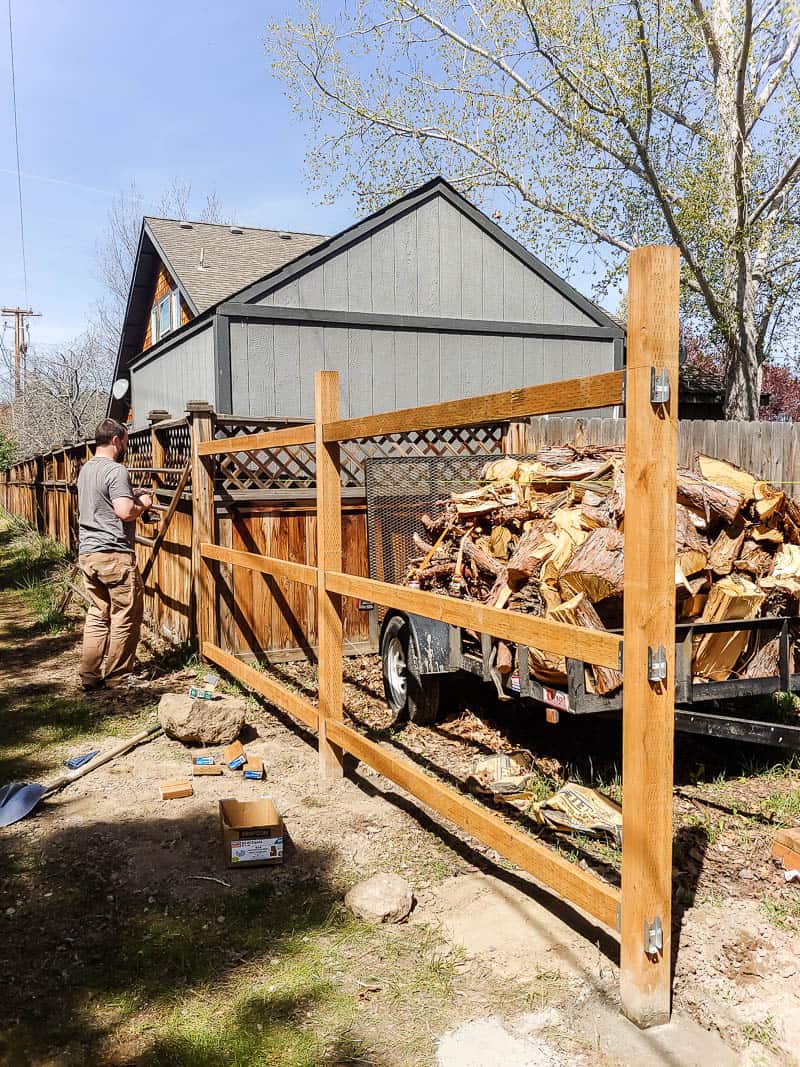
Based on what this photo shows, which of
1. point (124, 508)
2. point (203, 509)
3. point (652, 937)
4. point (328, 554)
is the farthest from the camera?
point (203, 509)

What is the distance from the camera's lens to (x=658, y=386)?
255 centimetres

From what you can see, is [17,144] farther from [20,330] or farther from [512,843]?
[20,330]

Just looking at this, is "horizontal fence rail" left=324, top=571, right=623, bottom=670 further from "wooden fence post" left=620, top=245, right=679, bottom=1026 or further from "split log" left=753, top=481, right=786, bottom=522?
"split log" left=753, top=481, right=786, bottom=522

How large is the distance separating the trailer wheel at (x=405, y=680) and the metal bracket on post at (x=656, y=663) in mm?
3174

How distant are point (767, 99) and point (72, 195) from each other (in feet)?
117

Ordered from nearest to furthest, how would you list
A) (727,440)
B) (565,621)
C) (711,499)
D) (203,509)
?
(565,621) < (711,499) < (203,509) < (727,440)

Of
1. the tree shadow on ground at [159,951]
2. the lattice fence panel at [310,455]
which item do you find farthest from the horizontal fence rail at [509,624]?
the lattice fence panel at [310,455]

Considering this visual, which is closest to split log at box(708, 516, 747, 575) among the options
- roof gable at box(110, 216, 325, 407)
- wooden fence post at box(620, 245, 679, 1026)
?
wooden fence post at box(620, 245, 679, 1026)

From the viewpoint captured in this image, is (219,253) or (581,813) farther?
(219,253)

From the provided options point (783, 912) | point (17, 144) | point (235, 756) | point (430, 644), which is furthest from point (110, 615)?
point (17, 144)

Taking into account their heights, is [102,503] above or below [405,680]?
above

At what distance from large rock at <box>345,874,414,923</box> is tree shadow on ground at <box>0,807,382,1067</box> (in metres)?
0.11

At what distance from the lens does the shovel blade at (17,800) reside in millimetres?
4500

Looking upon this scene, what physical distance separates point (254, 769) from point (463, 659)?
141 centimetres
